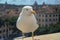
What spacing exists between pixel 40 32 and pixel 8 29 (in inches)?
14.5

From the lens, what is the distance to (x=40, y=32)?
5.47 ft

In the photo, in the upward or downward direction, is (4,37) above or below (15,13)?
below

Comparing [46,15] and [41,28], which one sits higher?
[46,15]

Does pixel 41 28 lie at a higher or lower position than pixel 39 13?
lower

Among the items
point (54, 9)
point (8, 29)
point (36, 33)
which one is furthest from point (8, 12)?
point (54, 9)

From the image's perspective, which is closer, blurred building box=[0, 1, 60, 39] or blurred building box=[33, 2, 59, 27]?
blurred building box=[0, 1, 60, 39]

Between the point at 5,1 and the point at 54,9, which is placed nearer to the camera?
the point at 5,1

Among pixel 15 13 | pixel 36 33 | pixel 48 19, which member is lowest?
pixel 36 33

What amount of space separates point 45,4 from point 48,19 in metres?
0.18

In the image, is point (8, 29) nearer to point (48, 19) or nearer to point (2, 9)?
Result: point (2, 9)

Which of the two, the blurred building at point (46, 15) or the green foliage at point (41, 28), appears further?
the blurred building at point (46, 15)

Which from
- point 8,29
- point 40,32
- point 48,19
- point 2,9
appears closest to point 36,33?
point 40,32

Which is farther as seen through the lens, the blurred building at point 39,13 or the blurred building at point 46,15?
the blurred building at point 46,15

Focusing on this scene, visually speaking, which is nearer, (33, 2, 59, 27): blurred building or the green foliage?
the green foliage
